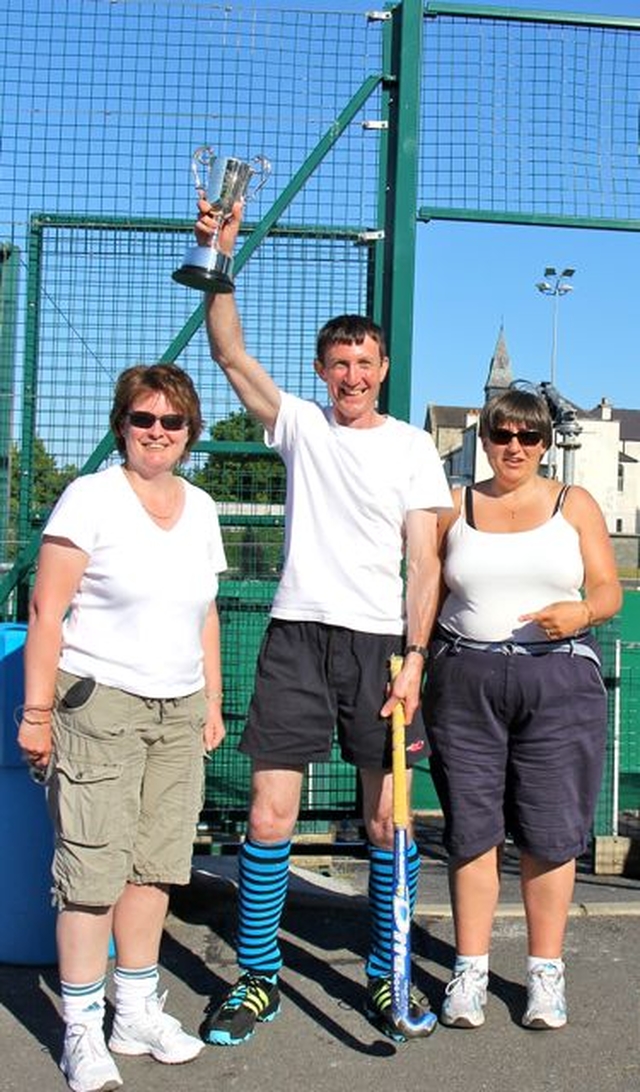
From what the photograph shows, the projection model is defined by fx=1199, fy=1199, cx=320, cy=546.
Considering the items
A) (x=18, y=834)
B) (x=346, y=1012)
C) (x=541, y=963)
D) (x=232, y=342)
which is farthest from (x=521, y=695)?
(x=18, y=834)

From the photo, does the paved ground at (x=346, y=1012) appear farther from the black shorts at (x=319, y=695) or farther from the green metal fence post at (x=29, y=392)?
the green metal fence post at (x=29, y=392)

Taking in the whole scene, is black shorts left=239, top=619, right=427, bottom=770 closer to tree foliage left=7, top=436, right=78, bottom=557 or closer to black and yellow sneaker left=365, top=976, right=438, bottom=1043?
black and yellow sneaker left=365, top=976, right=438, bottom=1043

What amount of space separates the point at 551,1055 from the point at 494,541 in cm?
143

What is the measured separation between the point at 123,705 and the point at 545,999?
151 cm

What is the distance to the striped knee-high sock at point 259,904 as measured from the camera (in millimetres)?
3504

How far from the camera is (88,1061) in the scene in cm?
305

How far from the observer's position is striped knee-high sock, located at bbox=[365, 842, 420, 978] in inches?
141

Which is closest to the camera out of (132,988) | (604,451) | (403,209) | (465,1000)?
(132,988)

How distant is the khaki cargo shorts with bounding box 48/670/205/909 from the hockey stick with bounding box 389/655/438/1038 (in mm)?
602

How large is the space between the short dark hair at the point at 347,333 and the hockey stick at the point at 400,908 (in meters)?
0.92

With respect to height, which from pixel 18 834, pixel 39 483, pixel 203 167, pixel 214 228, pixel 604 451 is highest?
pixel 604 451

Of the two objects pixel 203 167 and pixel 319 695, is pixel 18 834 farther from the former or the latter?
pixel 203 167

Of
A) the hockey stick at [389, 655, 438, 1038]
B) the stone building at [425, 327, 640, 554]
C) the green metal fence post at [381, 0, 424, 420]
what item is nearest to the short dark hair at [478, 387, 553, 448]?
the hockey stick at [389, 655, 438, 1038]

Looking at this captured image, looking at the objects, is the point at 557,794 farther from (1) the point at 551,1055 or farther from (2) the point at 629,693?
(2) the point at 629,693
